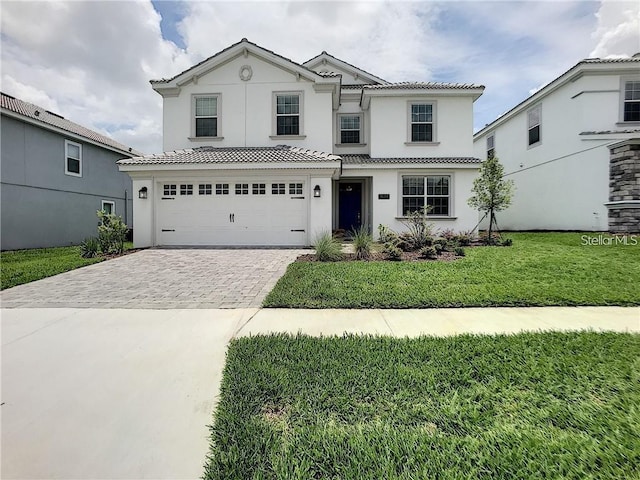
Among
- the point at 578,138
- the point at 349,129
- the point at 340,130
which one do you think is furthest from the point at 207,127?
the point at 578,138

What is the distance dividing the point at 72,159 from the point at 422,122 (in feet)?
57.5

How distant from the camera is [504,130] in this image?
1945 cm

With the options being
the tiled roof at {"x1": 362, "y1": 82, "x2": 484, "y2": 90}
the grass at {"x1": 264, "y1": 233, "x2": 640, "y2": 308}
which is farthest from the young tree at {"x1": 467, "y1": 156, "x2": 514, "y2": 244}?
the tiled roof at {"x1": 362, "y1": 82, "x2": 484, "y2": 90}

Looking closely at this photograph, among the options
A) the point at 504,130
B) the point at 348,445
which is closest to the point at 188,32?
the point at 348,445

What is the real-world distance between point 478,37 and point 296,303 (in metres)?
8.92

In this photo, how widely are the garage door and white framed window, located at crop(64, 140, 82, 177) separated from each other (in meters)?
7.10

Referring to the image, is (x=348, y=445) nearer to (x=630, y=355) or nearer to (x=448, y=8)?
(x=630, y=355)

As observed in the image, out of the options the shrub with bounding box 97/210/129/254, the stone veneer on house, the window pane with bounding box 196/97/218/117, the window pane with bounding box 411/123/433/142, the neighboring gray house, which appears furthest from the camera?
the window pane with bounding box 411/123/433/142

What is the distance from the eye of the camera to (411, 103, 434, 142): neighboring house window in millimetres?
14703

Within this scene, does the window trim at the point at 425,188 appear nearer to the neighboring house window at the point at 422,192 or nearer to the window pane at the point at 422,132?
the neighboring house window at the point at 422,192

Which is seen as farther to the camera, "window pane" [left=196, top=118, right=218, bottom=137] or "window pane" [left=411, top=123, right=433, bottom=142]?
"window pane" [left=411, top=123, right=433, bottom=142]

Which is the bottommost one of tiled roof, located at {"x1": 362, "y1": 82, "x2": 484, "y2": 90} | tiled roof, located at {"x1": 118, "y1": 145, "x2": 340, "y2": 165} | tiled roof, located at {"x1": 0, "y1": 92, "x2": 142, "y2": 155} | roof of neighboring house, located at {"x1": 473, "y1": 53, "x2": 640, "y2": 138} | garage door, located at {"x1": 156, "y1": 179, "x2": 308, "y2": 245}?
garage door, located at {"x1": 156, "y1": 179, "x2": 308, "y2": 245}

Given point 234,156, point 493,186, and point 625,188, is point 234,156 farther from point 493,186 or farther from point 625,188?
point 625,188

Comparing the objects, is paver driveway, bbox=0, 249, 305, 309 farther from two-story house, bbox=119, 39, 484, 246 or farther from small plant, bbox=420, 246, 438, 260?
small plant, bbox=420, 246, 438, 260
